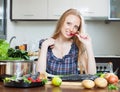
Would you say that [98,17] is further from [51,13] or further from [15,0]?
[15,0]

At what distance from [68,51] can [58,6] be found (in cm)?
199

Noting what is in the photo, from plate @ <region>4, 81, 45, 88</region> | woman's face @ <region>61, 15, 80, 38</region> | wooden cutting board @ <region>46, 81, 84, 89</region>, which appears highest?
woman's face @ <region>61, 15, 80, 38</region>

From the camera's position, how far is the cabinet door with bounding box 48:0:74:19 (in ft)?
13.3

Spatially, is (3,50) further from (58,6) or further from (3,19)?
(58,6)

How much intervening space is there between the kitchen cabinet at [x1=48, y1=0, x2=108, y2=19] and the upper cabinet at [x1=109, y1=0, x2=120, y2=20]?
3.2 inches

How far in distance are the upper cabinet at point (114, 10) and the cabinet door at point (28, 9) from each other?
0.96 metres

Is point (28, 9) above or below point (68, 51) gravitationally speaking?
above

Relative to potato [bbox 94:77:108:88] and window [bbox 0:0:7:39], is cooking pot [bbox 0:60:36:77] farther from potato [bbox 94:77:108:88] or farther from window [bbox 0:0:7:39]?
window [bbox 0:0:7:39]

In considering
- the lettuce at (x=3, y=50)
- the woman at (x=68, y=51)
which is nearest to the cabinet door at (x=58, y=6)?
the woman at (x=68, y=51)

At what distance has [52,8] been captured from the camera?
4066mm

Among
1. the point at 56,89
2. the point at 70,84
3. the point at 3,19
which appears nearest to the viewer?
the point at 56,89

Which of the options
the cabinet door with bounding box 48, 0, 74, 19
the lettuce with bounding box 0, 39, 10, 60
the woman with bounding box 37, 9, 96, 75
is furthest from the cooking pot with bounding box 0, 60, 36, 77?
the cabinet door with bounding box 48, 0, 74, 19

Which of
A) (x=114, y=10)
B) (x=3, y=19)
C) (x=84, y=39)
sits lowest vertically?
(x=84, y=39)

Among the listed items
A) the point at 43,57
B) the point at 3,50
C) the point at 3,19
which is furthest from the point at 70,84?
the point at 3,19
